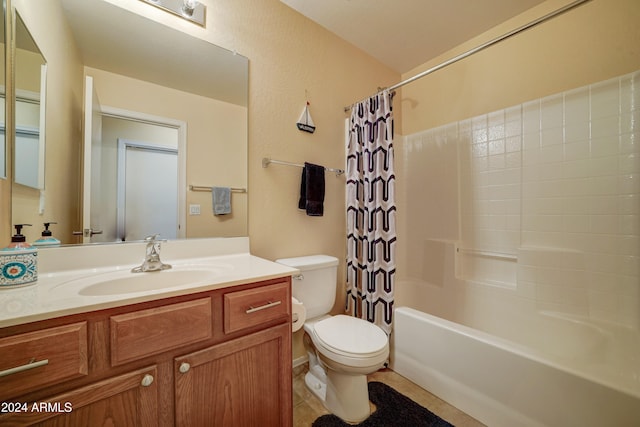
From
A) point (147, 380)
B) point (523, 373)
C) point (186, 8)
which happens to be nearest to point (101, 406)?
point (147, 380)

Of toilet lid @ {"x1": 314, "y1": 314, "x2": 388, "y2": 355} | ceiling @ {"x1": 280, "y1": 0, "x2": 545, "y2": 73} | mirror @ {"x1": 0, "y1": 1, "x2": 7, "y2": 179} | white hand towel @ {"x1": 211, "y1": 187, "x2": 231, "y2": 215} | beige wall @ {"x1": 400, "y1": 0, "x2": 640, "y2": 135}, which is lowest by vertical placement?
toilet lid @ {"x1": 314, "y1": 314, "x2": 388, "y2": 355}

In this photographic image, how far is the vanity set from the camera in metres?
0.59

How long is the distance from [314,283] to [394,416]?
0.79 m

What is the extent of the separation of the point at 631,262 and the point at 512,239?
53cm

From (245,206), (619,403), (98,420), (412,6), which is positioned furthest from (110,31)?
(619,403)

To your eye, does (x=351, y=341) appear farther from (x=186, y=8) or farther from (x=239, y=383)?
(x=186, y=8)

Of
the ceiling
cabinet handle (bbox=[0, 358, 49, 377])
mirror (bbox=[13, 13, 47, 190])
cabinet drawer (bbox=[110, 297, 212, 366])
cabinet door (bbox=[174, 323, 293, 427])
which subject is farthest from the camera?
the ceiling

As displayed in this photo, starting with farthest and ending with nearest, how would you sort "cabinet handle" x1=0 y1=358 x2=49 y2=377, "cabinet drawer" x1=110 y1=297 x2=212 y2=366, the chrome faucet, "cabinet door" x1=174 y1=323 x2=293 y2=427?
the chrome faucet → "cabinet door" x1=174 y1=323 x2=293 y2=427 → "cabinet drawer" x1=110 y1=297 x2=212 y2=366 → "cabinet handle" x1=0 y1=358 x2=49 y2=377

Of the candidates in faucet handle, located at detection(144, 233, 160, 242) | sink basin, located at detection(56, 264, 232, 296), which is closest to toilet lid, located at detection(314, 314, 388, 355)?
sink basin, located at detection(56, 264, 232, 296)

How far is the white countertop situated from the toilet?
1.20ft

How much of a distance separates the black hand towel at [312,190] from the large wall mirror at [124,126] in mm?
401

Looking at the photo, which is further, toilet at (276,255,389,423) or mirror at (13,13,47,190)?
toilet at (276,255,389,423)

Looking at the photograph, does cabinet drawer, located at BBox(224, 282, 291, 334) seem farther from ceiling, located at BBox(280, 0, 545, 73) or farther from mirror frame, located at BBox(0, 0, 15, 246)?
ceiling, located at BBox(280, 0, 545, 73)

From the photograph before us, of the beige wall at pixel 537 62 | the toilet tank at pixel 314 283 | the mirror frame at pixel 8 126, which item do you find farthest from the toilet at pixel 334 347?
the beige wall at pixel 537 62
